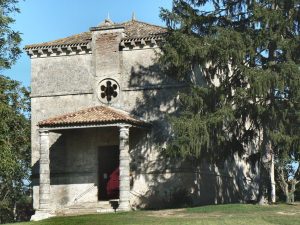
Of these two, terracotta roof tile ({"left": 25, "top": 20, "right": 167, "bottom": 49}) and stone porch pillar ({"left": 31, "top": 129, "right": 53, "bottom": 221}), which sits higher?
terracotta roof tile ({"left": 25, "top": 20, "right": 167, "bottom": 49})

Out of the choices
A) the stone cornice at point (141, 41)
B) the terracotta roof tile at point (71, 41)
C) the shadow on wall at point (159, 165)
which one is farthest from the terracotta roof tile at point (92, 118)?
the terracotta roof tile at point (71, 41)

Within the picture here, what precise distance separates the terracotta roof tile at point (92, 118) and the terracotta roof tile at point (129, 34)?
403 cm

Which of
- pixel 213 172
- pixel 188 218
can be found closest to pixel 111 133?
pixel 213 172

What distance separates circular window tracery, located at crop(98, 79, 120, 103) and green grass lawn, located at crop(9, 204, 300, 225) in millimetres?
8422

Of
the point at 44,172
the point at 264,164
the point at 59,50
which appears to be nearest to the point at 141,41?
the point at 59,50

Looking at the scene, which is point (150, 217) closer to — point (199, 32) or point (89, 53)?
point (199, 32)

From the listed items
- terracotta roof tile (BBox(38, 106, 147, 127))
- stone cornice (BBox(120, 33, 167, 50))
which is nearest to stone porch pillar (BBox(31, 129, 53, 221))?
terracotta roof tile (BBox(38, 106, 147, 127))

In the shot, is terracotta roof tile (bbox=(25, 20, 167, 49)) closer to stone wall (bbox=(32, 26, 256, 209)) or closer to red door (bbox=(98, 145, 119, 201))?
stone wall (bbox=(32, 26, 256, 209))

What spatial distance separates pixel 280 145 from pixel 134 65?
8.77 m

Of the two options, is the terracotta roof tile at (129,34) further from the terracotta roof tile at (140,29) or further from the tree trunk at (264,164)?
the tree trunk at (264,164)

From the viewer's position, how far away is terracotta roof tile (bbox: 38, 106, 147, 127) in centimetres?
2855

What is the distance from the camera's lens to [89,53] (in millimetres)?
32188

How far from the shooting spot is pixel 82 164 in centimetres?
3158

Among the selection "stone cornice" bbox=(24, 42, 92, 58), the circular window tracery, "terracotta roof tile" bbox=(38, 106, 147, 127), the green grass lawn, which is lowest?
the green grass lawn
